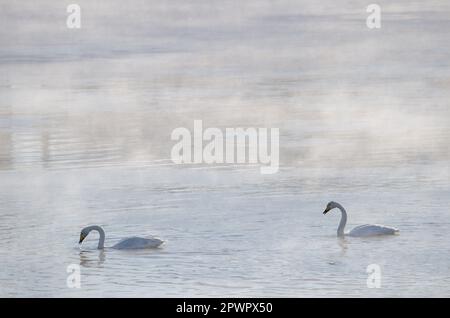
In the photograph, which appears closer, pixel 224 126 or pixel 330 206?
pixel 330 206

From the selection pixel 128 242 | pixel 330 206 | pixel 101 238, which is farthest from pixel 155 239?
pixel 330 206

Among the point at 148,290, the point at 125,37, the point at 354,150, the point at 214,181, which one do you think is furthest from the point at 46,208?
the point at 125,37

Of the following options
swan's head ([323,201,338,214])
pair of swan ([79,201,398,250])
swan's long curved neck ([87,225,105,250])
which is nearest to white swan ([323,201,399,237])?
pair of swan ([79,201,398,250])

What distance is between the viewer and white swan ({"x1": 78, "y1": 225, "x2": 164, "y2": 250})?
1064 cm

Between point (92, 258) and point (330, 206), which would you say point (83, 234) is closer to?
point (92, 258)

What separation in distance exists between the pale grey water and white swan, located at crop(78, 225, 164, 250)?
0.10 m

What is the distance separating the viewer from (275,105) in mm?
16047

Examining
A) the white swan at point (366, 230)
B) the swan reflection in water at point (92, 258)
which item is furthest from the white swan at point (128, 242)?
the white swan at point (366, 230)

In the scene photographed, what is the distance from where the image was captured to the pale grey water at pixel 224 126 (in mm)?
10180

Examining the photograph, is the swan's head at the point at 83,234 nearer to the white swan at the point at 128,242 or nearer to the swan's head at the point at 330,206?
the white swan at the point at 128,242

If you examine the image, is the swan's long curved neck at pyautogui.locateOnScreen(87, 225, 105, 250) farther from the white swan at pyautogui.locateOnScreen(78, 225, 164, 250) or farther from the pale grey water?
the pale grey water

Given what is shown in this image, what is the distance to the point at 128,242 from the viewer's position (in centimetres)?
1073

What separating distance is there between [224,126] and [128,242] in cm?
444

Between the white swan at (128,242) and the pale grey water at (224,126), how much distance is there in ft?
0.32
